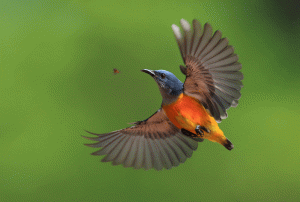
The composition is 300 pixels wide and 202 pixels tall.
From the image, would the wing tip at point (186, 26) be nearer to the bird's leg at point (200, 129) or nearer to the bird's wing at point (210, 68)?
the bird's wing at point (210, 68)

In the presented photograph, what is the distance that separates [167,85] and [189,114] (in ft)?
1.06

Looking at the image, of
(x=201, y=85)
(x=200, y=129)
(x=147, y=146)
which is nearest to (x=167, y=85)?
(x=201, y=85)

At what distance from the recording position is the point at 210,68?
2715mm

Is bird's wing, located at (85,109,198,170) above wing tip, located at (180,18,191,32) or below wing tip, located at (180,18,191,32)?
below

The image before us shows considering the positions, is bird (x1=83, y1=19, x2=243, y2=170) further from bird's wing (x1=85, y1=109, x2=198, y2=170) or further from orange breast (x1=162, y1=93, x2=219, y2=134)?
bird's wing (x1=85, y1=109, x2=198, y2=170)

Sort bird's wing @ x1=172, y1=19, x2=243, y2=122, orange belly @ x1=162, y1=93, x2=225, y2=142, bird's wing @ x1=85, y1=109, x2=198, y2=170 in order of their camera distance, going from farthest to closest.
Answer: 1. bird's wing @ x1=85, y1=109, x2=198, y2=170
2. orange belly @ x1=162, y1=93, x2=225, y2=142
3. bird's wing @ x1=172, y1=19, x2=243, y2=122

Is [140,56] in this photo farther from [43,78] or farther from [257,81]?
[257,81]

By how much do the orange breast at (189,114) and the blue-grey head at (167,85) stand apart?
0.05 m

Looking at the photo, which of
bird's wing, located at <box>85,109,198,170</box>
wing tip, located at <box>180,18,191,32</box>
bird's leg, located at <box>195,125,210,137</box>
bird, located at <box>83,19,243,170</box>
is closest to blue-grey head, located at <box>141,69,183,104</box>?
bird, located at <box>83,19,243,170</box>

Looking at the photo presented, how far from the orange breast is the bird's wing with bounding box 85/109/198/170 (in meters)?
0.84

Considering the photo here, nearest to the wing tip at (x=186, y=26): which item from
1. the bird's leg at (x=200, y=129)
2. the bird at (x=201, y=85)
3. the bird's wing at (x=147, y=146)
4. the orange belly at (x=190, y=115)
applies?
the bird at (x=201, y=85)

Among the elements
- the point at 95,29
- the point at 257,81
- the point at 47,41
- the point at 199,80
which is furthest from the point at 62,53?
the point at 199,80

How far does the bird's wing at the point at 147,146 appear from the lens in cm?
375

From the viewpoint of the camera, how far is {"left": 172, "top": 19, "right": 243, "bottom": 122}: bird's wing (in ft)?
7.76
